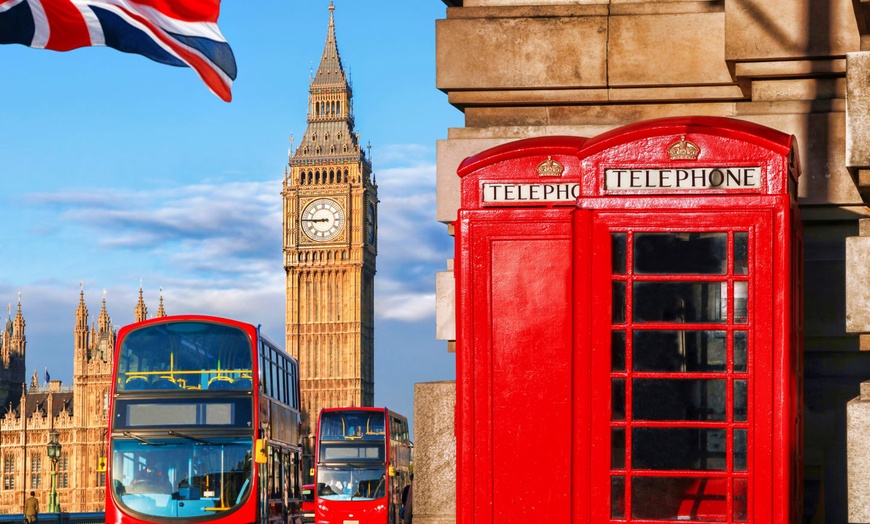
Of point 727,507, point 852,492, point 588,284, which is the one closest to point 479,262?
point 588,284

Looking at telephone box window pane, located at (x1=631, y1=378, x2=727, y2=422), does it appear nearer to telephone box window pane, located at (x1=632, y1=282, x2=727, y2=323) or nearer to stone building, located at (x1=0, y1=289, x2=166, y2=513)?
telephone box window pane, located at (x1=632, y1=282, x2=727, y2=323)

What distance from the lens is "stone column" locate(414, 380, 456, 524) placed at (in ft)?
28.1

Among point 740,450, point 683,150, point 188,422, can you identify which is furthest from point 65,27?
point 188,422

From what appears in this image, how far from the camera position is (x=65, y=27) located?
8430mm

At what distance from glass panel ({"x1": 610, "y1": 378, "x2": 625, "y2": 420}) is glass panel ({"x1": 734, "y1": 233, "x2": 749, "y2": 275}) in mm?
719

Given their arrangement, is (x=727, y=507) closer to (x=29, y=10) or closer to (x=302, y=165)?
(x=29, y=10)

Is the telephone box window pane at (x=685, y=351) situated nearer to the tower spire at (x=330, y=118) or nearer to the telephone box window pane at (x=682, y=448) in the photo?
the telephone box window pane at (x=682, y=448)

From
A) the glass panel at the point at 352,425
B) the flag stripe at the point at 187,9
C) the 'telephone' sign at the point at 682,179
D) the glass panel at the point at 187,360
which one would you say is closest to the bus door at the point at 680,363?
the 'telephone' sign at the point at 682,179

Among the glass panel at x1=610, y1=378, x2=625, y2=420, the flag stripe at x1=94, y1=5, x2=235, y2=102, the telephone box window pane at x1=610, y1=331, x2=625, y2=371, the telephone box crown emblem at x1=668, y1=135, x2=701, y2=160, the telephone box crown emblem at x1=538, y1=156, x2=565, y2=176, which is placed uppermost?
the flag stripe at x1=94, y1=5, x2=235, y2=102

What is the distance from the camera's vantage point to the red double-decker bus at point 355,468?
28.1m

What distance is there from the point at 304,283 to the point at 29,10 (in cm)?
8772

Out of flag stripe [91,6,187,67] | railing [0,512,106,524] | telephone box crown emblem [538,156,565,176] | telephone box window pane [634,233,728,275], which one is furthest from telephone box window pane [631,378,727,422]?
railing [0,512,106,524]

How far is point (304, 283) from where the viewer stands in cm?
9556

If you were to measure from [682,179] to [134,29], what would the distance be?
3.78 m
